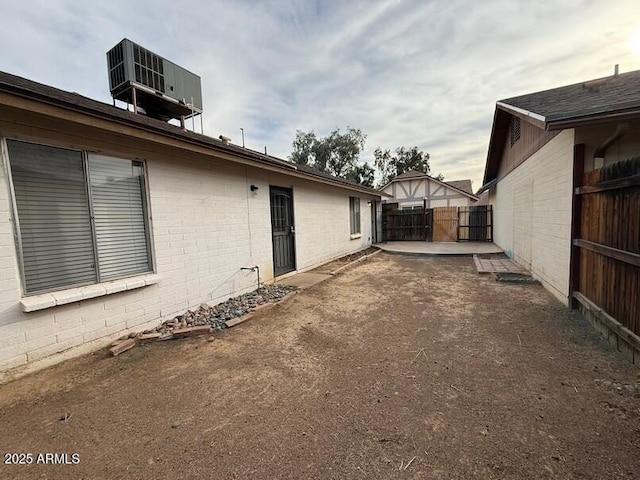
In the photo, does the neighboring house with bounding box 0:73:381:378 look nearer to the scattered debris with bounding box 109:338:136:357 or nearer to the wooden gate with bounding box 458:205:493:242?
the scattered debris with bounding box 109:338:136:357

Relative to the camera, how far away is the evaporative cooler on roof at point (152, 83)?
18.0 feet

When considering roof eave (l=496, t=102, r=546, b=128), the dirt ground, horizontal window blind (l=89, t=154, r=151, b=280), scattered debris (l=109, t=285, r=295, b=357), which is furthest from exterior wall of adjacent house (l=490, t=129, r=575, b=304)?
horizontal window blind (l=89, t=154, r=151, b=280)

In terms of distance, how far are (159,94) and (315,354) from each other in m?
6.33

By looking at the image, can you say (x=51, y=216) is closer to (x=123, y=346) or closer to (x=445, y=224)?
(x=123, y=346)

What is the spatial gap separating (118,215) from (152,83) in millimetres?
3980

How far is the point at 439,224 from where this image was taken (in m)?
14.8

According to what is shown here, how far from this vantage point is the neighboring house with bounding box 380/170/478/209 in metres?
22.3

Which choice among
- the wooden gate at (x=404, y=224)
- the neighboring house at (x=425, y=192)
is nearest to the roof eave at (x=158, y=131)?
the wooden gate at (x=404, y=224)

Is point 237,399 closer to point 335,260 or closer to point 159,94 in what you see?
point 159,94

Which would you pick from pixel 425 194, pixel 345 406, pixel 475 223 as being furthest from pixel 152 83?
pixel 425 194

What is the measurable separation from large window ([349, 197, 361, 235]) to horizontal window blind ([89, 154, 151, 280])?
26.9ft

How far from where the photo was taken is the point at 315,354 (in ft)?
10.2

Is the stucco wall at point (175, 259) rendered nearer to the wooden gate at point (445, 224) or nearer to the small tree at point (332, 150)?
the wooden gate at point (445, 224)

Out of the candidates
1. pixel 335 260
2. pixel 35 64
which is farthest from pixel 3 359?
pixel 335 260
